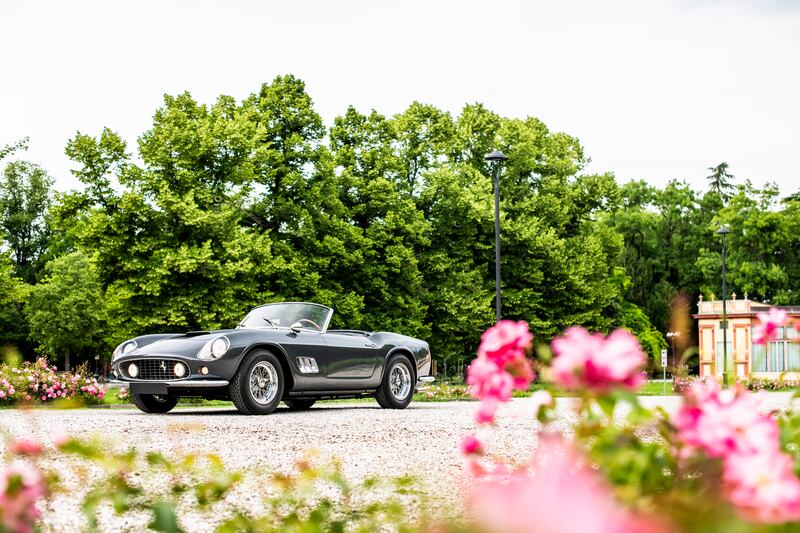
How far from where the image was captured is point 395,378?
575 inches

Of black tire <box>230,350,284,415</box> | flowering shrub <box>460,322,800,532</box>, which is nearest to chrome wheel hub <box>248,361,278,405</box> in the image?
black tire <box>230,350,284,415</box>

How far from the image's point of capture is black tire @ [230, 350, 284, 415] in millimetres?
11727

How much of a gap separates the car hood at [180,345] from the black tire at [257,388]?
52 centimetres

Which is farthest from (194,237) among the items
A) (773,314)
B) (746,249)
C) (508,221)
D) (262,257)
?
(746,249)

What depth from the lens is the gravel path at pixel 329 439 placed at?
6.29m

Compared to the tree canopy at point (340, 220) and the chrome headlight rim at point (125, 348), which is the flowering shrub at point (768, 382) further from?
the tree canopy at point (340, 220)

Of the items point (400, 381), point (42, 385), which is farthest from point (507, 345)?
point (42, 385)

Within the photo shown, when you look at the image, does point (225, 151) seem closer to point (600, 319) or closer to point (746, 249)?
point (600, 319)

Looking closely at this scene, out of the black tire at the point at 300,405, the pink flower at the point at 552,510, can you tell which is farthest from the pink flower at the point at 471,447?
the black tire at the point at 300,405

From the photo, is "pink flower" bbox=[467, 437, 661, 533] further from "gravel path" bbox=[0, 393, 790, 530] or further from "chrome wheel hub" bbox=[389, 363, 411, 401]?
"chrome wheel hub" bbox=[389, 363, 411, 401]

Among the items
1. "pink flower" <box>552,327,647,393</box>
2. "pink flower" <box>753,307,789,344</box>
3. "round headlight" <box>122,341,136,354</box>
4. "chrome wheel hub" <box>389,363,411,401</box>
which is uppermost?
"pink flower" <box>753,307,789,344</box>

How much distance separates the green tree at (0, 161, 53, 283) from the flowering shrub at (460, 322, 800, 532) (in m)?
64.7

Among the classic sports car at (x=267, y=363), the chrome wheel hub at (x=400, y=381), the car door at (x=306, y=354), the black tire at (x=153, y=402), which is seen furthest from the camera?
the chrome wheel hub at (x=400, y=381)

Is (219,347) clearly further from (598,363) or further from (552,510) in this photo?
(552,510)
